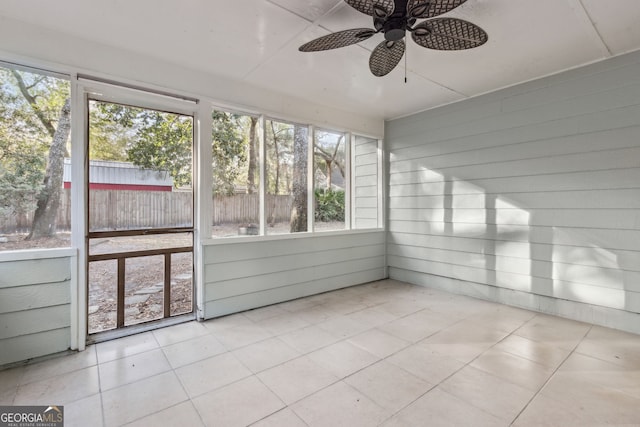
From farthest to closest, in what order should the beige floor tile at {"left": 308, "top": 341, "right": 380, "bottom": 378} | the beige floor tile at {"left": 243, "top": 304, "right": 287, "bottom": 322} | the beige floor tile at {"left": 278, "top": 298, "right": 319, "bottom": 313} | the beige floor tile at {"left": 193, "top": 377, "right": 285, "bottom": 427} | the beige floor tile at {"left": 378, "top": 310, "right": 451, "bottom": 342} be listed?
the beige floor tile at {"left": 278, "top": 298, "right": 319, "bottom": 313}, the beige floor tile at {"left": 243, "top": 304, "right": 287, "bottom": 322}, the beige floor tile at {"left": 378, "top": 310, "right": 451, "bottom": 342}, the beige floor tile at {"left": 308, "top": 341, "right": 380, "bottom": 378}, the beige floor tile at {"left": 193, "top": 377, "right": 285, "bottom": 427}

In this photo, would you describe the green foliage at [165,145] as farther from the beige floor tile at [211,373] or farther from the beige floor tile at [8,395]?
the beige floor tile at [8,395]

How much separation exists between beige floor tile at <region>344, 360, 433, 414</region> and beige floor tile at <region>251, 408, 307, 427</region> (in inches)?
18.9

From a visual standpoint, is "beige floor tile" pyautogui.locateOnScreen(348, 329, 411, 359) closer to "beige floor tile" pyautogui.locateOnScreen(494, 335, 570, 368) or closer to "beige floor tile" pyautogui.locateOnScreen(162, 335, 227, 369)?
"beige floor tile" pyautogui.locateOnScreen(494, 335, 570, 368)

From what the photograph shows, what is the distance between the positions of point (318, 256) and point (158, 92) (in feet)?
8.58

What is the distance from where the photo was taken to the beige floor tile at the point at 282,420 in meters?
1.70

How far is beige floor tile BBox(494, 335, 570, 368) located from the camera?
7.83 feet

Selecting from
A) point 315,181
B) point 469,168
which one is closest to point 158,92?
point 315,181

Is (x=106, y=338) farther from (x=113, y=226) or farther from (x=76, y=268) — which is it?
(x=113, y=226)

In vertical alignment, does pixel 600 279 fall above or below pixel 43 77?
below

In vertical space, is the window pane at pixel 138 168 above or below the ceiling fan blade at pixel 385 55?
below

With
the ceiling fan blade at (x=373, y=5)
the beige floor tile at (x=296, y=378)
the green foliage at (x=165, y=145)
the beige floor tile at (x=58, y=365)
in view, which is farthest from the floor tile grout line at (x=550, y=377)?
the green foliage at (x=165, y=145)

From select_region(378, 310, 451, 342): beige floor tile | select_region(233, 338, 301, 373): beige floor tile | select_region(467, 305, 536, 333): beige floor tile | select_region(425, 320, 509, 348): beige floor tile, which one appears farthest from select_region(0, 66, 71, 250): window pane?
select_region(467, 305, 536, 333): beige floor tile

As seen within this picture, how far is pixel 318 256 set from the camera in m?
4.12

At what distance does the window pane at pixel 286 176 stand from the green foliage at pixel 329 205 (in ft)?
0.78
